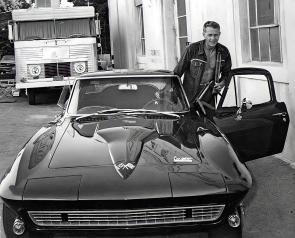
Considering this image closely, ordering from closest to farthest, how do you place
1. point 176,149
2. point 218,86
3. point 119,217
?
1. point 119,217
2. point 176,149
3. point 218,86

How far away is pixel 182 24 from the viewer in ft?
40.9

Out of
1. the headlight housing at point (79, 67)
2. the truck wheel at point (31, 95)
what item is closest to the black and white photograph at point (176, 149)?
the truck wheel at point (31, 95)

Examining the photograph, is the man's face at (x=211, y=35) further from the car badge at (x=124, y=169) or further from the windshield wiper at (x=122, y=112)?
the car badge at (x=124, y=169)

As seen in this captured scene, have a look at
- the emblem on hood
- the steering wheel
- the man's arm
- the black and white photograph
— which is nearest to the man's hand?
the black and white photograph

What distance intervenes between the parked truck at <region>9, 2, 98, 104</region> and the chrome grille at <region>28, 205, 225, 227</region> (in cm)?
1168

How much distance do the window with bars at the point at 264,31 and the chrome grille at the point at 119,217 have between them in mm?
4222

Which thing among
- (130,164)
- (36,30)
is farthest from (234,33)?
(36,30)

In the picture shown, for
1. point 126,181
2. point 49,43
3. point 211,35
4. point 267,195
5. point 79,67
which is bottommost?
point 267,195

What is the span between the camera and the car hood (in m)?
3.27

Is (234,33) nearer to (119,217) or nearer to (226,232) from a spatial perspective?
(226,232)

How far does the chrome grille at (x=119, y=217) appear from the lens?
327 cm

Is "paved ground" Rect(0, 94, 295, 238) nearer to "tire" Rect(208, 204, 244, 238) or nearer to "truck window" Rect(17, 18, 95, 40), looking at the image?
"tire" Rect(208, 204, 244, 238)

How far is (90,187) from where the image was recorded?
3.29 metres

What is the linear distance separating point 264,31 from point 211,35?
1.95m
